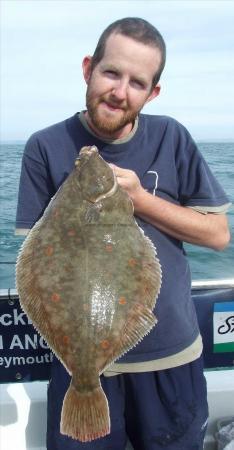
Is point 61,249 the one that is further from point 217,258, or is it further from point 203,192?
point 217,258

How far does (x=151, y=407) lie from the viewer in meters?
2.47

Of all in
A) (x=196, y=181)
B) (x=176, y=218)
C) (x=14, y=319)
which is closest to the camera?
(x=176, y=218)

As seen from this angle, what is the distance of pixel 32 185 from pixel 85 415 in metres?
1.03

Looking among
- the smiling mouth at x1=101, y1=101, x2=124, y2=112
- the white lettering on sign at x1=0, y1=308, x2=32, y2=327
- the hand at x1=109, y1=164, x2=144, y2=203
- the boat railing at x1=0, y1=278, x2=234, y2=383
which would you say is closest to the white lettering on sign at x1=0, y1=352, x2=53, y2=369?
the boat railing at x1=0, y1=278, x2=234, y2=383

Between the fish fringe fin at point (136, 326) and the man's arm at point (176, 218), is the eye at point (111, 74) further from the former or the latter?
the fish fringe fin at point (136, 326)

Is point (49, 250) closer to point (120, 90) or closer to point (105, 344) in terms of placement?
point (105, 344)

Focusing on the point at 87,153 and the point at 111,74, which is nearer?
the point at 87,153

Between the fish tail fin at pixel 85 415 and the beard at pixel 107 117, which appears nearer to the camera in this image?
the fish tail fin at pixel 85 415

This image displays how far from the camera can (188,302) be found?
8.18ft

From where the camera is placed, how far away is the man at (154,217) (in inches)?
88.0

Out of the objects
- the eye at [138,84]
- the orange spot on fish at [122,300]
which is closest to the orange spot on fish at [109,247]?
the orange spot on fish at [122,300]

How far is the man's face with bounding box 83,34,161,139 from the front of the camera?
2.12 m

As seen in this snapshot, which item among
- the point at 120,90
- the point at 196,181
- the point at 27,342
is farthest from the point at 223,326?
the point at 120,90

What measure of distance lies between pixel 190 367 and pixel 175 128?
3.75ft
